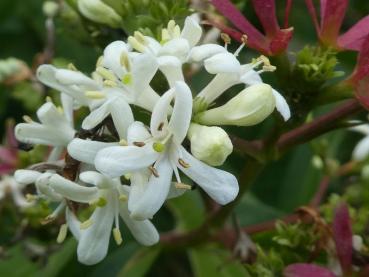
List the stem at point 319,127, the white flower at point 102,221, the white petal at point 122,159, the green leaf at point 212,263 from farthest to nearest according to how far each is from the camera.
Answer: the green leaf at point 212,263, the stem at point 319,127, the white flower at point 102,221, the white petal at point 122,159

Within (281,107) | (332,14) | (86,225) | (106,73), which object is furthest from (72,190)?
(332,14)

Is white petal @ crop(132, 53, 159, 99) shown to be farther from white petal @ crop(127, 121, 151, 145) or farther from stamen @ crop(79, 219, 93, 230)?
stamen @ crop(79, 219, 93, 230)

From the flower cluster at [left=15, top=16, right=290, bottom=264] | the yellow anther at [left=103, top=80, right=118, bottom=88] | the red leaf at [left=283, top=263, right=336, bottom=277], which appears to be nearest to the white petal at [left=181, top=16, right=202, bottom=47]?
the flower cluster at [left=15, top=16, right=290, bottom=264]

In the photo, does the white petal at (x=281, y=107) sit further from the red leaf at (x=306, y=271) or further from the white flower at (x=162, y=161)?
the red leaf at (x=306, y=271)

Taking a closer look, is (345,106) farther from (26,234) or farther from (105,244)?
(26,234)

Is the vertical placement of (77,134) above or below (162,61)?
below

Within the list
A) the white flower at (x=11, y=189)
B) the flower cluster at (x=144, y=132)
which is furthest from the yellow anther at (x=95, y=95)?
the white flower at (x=11, y=189)

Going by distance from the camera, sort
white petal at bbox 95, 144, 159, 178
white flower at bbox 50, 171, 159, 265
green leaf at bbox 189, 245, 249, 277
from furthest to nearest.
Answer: green leaf at bbox 189, 245, 249, 277, white flower at bbox 50, 171, 159, 265, white petal at bbox 95, 144, 159, 178

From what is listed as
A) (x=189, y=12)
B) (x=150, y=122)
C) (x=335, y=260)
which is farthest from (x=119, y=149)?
(x=335, y=260)
